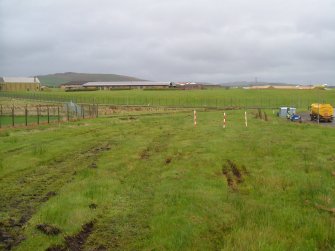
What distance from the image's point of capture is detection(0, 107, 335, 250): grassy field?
27.7 feet

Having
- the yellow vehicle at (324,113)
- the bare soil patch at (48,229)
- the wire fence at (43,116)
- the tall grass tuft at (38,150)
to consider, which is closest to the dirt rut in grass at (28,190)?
the bare soil patch at (48,229)

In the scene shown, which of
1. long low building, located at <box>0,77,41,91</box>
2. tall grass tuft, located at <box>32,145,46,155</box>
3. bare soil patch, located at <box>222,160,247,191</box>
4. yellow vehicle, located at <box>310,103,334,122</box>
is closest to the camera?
bare soil patch, located at <box>222,160,247,191</box>

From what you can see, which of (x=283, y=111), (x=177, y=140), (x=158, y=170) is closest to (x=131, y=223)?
(x=158, y=170)

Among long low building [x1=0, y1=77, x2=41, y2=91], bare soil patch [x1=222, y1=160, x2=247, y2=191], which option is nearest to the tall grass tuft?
bare soil patch [x1=222, y1=160, x2=247, y2=191]

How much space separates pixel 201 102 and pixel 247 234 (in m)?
87.4

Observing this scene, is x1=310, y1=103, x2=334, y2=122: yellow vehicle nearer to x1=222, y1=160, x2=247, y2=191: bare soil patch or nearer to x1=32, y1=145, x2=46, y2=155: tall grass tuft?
x1=222, y1=160, x2=247, y2=191: bare soil patch

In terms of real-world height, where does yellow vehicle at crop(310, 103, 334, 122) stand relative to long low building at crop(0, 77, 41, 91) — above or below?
below

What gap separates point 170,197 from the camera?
37.4ft

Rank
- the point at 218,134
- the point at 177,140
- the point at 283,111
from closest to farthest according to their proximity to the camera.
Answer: the point at 177,140
the point at 218,134
the point at 283,111

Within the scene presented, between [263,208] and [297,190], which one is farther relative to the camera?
[297,190]

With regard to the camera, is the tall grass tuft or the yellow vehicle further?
the yellow vehicle

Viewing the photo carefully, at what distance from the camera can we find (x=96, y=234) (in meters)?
8.97

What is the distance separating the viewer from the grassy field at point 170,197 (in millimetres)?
8445

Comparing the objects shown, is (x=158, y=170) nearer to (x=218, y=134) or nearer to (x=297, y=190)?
(x=297, y=190)
